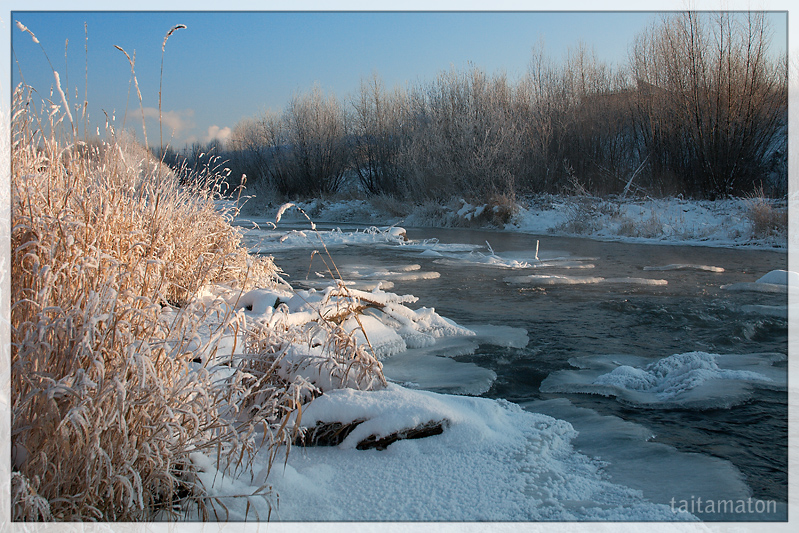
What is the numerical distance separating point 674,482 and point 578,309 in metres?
3.44

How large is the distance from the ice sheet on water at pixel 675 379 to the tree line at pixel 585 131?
1217cm

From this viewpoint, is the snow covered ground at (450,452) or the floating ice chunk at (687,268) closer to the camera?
the snow covered ground at (450,452)

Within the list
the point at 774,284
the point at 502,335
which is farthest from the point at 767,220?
the point at 502,335

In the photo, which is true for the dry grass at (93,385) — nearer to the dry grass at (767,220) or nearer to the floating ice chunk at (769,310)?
the floating ice chunk at (769,310)

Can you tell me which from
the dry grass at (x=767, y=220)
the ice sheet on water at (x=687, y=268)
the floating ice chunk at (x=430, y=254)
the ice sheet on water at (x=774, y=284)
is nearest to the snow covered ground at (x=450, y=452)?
the ice sheet on water at (x=774, y=284)

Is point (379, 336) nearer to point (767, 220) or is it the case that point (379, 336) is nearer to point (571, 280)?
point (571, 280)

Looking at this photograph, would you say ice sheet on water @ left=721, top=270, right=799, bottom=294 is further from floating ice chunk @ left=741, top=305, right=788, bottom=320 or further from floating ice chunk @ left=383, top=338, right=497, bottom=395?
floating ice chunk @ left=383, top=338, right=497, bottom=395

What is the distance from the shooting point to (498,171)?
1919 cm

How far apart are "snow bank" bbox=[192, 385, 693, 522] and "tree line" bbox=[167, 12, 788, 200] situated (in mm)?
14035

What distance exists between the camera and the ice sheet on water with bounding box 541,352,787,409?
9.94 ft

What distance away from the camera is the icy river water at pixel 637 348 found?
90.0 inches

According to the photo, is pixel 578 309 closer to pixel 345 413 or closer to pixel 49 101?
pixel 345 413

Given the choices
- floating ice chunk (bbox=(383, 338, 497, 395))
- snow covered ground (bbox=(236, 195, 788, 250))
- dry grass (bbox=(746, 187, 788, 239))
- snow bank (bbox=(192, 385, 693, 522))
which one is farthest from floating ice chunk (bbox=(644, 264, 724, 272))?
snow bank (bbox=(192, 385, 693, 522))

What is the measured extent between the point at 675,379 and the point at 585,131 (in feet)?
63.8
